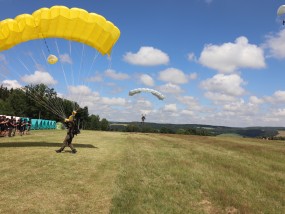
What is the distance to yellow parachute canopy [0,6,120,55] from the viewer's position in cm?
1934

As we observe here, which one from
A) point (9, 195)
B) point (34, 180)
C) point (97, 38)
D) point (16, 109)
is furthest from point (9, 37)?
point (16, 109)

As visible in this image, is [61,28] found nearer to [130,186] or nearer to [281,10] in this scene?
[130,186]

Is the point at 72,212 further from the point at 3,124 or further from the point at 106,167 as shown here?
the point at 3,124

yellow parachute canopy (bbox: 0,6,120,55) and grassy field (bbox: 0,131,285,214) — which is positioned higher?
yellow parachute canopy (bbox: 0,6,120,55)

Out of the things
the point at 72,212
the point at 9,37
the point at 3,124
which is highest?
the point at 9,37

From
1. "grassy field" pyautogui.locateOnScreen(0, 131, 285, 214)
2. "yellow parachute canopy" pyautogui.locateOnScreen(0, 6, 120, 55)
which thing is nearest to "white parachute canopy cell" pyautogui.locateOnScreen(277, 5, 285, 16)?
"grassy field" pyautogui.locateOnScreen(0, 131, 285, 214)

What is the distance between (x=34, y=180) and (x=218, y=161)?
37.2 feet

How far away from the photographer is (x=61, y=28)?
20672mm

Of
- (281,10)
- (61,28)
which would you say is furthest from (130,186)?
(281,10)

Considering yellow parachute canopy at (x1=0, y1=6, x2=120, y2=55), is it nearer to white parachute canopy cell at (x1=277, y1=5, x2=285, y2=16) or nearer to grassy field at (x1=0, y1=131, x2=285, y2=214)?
grassy field at (x1=0, y1=131, x2=285, y2=214)

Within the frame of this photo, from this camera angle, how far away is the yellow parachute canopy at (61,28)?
1934cm

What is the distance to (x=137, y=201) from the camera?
32.2 feet

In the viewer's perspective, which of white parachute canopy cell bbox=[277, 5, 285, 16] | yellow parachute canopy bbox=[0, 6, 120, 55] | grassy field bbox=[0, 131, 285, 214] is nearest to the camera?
grassy field bbox=[0, 131, 285, 214]

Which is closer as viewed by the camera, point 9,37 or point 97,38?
point 9,37
